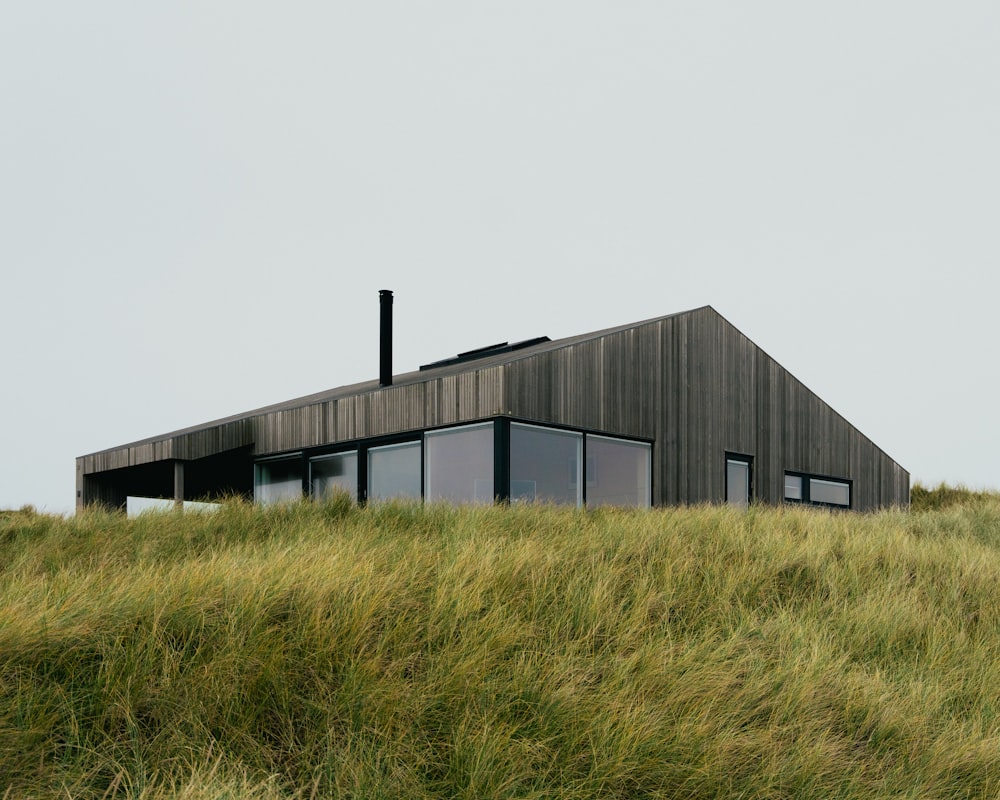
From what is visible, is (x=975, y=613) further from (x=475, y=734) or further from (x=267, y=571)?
(x=267, y=571)

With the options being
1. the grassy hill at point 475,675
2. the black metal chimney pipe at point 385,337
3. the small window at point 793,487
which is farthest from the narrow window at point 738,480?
the grassy hill at point 475,675

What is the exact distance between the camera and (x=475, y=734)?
330 cm

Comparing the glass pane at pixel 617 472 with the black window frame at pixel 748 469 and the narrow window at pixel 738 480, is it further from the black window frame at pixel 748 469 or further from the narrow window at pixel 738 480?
the narrow window at pixel 738 480

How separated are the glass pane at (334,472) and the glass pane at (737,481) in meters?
6.66

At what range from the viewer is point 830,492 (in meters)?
16.7

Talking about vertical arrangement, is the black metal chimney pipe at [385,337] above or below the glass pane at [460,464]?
above

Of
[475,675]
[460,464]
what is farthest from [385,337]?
[475,675]

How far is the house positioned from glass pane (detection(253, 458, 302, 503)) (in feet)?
0.11

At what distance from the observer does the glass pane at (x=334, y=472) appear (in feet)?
41.4

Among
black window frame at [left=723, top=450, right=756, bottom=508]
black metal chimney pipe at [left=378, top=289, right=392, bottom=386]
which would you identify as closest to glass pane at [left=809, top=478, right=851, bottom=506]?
black window frame at [left=723, top=450, right=756, bottom=508]

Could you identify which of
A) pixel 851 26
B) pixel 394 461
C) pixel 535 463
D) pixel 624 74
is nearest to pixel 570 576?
pixel 535 463

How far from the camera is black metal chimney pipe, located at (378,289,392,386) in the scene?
14883 millimetres

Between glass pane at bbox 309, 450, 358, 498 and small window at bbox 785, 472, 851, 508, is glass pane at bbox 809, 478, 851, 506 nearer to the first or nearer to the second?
small window at bbox 785, 472, 851, 508

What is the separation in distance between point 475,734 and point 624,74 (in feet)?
44.7
